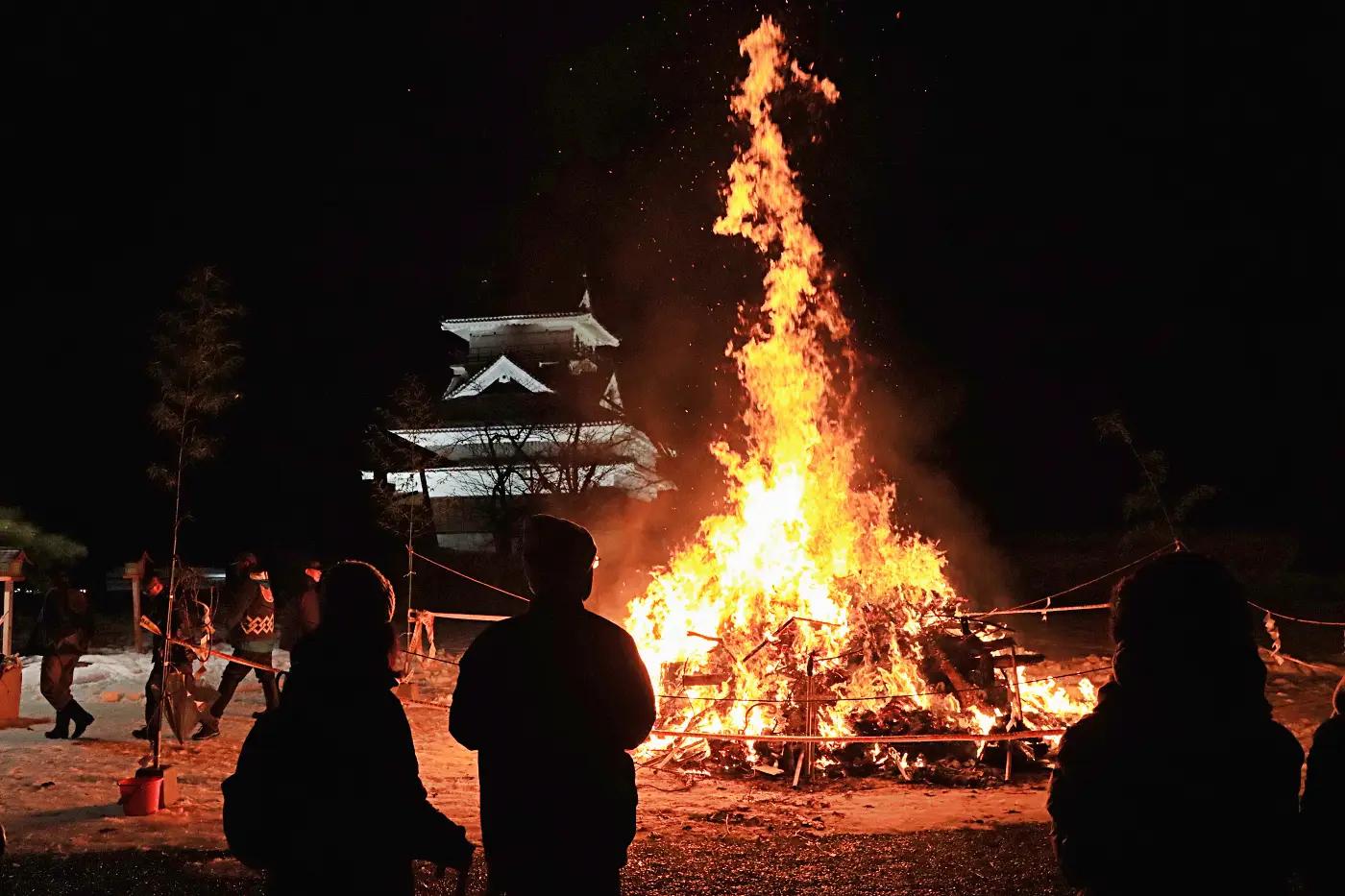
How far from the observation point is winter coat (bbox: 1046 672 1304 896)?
2127 mm

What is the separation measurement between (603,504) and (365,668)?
2501 centimetres

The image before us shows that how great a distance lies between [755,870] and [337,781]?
3.31m

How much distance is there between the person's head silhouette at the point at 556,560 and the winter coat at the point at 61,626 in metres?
8.61

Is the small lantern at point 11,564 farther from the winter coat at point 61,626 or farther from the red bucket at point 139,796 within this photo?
the red bucket at point 139,796

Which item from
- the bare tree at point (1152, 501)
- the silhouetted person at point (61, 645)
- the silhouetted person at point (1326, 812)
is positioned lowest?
the silhouetted person at point (61, 645)

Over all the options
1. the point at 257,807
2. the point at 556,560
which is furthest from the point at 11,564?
the point at 556,560

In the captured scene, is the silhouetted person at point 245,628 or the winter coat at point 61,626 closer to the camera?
the silhouetted person at point 245,628

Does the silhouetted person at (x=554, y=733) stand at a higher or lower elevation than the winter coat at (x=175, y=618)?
higher

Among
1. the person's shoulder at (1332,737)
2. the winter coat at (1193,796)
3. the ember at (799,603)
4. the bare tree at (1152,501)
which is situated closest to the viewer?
the winter coat at (1193,796)

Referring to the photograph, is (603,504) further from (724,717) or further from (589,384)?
(724,717)

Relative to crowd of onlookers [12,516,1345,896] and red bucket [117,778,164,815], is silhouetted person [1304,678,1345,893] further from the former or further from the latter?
red bucket [117,778,164,815]

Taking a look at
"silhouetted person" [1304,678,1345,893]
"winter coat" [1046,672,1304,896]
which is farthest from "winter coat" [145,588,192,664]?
"silhouetted person" [1304,678,1345,893]

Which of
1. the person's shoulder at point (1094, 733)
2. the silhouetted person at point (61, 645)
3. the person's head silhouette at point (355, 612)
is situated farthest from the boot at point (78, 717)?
the person's shoulder at point (1094, 733)

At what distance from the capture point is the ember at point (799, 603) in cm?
803
